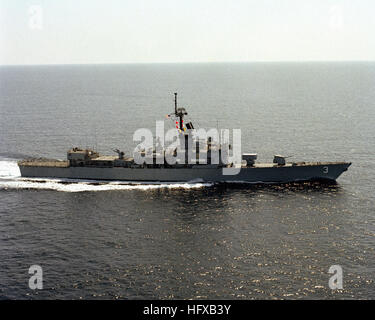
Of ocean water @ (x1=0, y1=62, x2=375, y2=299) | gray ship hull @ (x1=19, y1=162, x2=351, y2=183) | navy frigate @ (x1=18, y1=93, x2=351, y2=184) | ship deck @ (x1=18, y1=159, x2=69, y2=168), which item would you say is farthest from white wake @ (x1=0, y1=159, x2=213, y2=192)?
ship deck @ (x1=18, y1=159, x2=69, y2=168)

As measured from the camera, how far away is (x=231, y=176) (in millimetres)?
66375

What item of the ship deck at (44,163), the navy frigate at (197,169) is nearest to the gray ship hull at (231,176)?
the navy frigate at (197,169)

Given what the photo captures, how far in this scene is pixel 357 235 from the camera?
45.2 m

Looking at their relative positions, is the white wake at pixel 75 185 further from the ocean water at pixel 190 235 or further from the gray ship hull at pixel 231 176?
the gray ship hull at pixel 231 176

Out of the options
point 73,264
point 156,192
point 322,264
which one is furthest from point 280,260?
point 156,192

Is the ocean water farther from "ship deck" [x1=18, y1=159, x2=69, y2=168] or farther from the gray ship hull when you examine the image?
"ship deck" [x1=18, y1=159, x2=69, y2=168]

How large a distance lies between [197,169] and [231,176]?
5.69 meters

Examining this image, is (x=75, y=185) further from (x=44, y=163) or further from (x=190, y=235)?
(x=190, y=235)
